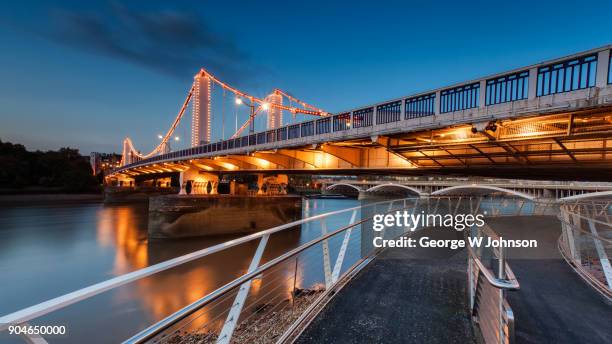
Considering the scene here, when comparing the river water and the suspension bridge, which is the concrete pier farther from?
the suspension bridge

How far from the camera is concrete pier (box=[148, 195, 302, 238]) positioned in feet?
66.2

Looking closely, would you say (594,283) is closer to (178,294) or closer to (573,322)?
(573,322)

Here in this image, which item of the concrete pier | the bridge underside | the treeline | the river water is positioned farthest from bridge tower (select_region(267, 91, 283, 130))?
the treeline

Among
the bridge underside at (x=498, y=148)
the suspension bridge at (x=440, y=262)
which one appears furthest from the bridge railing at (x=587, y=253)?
the bridge underside at (x=498, y=148)

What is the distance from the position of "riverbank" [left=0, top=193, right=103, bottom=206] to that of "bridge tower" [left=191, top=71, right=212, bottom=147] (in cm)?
3195

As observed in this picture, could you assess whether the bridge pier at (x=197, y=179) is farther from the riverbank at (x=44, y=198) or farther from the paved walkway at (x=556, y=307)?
the riverbank at (x=44, y=198)

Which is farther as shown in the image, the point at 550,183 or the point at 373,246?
the point at 550,183

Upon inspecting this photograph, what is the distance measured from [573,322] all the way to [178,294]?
38.1ft

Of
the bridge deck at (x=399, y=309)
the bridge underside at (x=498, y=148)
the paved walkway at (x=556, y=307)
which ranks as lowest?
the bridge deck at (x=399, y=309)

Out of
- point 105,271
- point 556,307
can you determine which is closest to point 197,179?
point 105,271

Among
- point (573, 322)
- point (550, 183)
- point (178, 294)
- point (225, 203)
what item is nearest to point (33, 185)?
point (225, 203)

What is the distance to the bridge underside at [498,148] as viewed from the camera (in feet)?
26.6

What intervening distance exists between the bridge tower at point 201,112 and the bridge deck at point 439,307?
130ft

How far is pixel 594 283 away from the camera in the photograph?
4.61m
